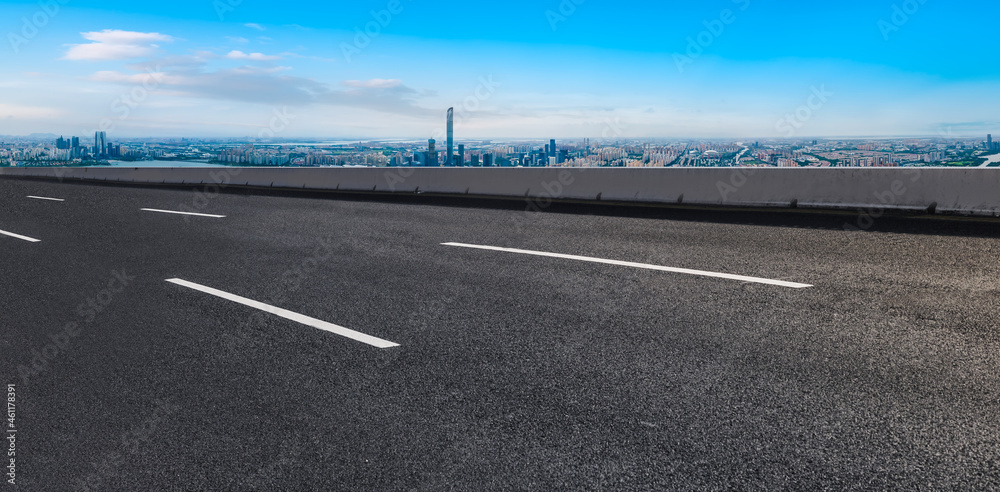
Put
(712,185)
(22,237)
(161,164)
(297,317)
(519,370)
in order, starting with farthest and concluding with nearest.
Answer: (161,164), (712,185), (22,237), (297,317), (519,370)

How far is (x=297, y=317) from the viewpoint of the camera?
5.32 m

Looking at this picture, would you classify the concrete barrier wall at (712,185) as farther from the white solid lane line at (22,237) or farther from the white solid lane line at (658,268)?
the white solid lane line at (22,237)

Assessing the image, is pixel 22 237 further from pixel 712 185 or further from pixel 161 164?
pixel 161 164

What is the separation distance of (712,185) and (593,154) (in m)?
3.06

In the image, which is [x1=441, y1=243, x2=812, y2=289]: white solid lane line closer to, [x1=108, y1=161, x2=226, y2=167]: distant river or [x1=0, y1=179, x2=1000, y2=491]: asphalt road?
[x1=0, y1=179, x2=1000, y2=491]: asphalt road

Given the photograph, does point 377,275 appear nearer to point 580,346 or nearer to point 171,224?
point 580,346

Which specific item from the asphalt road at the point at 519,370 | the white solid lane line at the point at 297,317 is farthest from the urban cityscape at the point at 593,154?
the white solid lane line at the point at 297,317

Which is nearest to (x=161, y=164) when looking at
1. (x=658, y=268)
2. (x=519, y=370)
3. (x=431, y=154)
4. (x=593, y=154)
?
(x=431, y=154)

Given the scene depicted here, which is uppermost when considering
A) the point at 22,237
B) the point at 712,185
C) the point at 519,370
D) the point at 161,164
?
the point at 161,164

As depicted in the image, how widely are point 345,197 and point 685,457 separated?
14.5m

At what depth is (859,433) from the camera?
3.02 metres

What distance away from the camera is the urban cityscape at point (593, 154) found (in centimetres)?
1068

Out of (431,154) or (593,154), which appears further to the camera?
(431,154)

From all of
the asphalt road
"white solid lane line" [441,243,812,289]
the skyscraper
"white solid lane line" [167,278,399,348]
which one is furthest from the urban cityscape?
"white solid lane line" [167,278,399,348]
